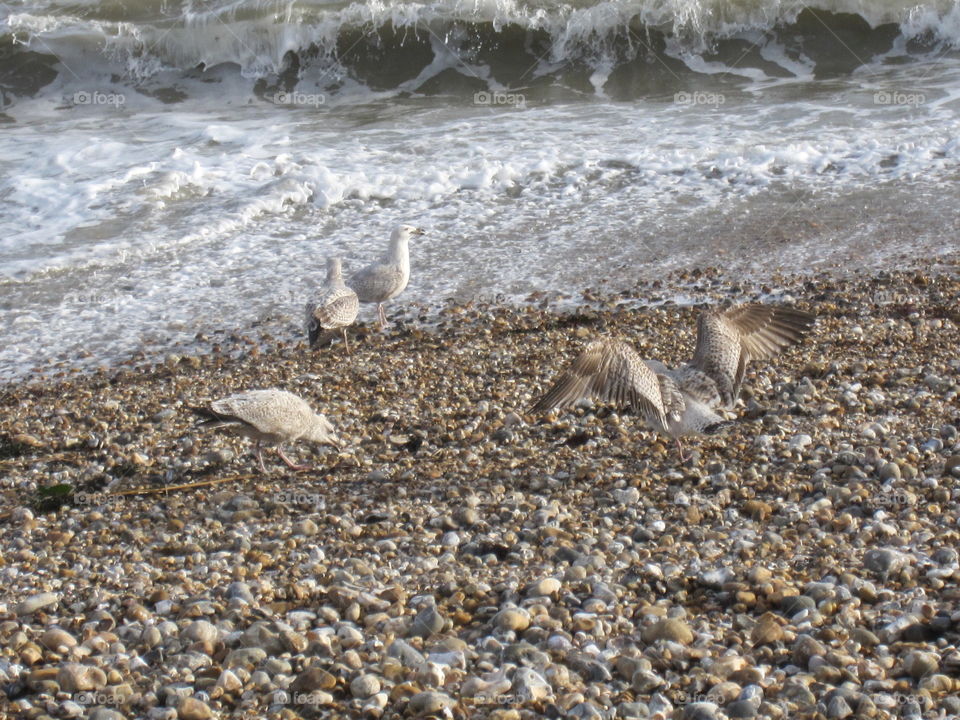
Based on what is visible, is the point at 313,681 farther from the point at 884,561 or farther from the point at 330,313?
the point at 330,313

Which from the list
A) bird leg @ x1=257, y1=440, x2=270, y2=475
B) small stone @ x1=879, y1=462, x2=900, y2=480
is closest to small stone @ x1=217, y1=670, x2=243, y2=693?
bird leg @ x1=257, y1=440, x2=270, y2=475

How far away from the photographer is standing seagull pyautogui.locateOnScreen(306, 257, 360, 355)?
7.56m

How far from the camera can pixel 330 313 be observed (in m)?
7.60

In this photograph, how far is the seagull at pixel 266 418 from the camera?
223 inches

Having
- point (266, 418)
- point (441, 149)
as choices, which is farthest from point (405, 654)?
point (441, 149)

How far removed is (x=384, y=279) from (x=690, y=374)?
10.2 feet

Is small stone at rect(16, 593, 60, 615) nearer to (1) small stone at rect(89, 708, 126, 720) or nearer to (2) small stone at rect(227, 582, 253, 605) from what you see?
(2) small stone at rect(227, 582, 253, 605)

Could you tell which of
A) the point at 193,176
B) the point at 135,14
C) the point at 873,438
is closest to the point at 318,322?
the point at 873,438

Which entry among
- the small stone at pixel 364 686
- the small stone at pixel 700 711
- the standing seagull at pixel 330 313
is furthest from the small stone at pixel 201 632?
the standing seagull at pixel 330 313

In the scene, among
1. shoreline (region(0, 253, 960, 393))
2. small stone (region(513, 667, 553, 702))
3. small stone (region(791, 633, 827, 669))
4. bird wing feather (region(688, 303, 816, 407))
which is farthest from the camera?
shoreline (region(0, 253, 960, 393))

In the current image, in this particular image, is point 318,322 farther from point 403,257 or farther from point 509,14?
point 509,14

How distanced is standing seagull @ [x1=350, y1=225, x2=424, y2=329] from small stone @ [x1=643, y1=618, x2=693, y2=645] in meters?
4.61

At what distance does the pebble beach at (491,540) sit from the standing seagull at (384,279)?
62cm

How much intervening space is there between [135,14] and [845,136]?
39.7ft
